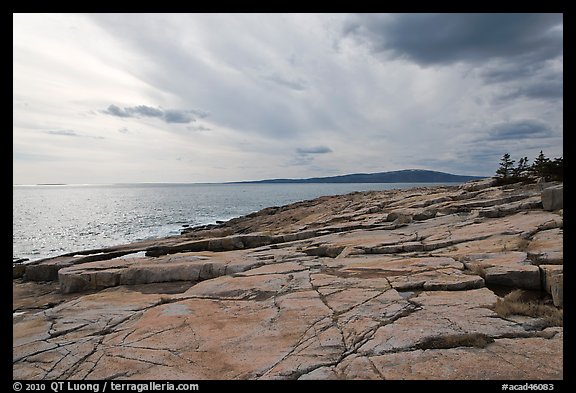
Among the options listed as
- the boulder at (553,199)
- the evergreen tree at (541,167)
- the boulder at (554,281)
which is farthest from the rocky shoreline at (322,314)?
the evergreen tree at (541,167)

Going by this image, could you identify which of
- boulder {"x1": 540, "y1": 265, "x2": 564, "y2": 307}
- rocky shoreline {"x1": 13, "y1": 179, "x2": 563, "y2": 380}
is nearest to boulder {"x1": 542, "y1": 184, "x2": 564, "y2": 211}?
rocky shoreline {"x1": 13, "y1": 179, "x2": 563, "y2": 380}

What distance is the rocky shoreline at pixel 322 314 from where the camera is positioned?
5.63 metres

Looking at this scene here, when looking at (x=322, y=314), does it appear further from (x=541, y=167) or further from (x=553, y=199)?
(x=541, y=167)

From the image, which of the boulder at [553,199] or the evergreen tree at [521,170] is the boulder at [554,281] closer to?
the boulder at [553,199]

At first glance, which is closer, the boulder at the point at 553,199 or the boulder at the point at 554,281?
the boulder at the point at 554,281

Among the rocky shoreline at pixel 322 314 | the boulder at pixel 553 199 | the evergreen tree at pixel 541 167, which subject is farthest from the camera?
the evergreen tree at pixel 541 167

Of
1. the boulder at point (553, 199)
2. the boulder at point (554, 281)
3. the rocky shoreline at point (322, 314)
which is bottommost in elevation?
the rocky shoreline at point (322, 314)

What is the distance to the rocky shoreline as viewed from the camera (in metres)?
5.63

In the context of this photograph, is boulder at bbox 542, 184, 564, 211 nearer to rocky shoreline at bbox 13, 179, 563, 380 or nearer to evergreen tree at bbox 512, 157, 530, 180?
rocky shoreline at bbox 13, 179, 563, 380

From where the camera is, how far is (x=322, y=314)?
25.6ft

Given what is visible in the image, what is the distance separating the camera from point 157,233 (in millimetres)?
54344

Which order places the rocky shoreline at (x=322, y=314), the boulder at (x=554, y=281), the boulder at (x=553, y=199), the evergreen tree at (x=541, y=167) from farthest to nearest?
the evergreen tree at (x=541, y=167)
the boulder at (x=553, y=199)
the boulder at (x=554, y=281)
the rocky shoreline at (x=322, y=314)
